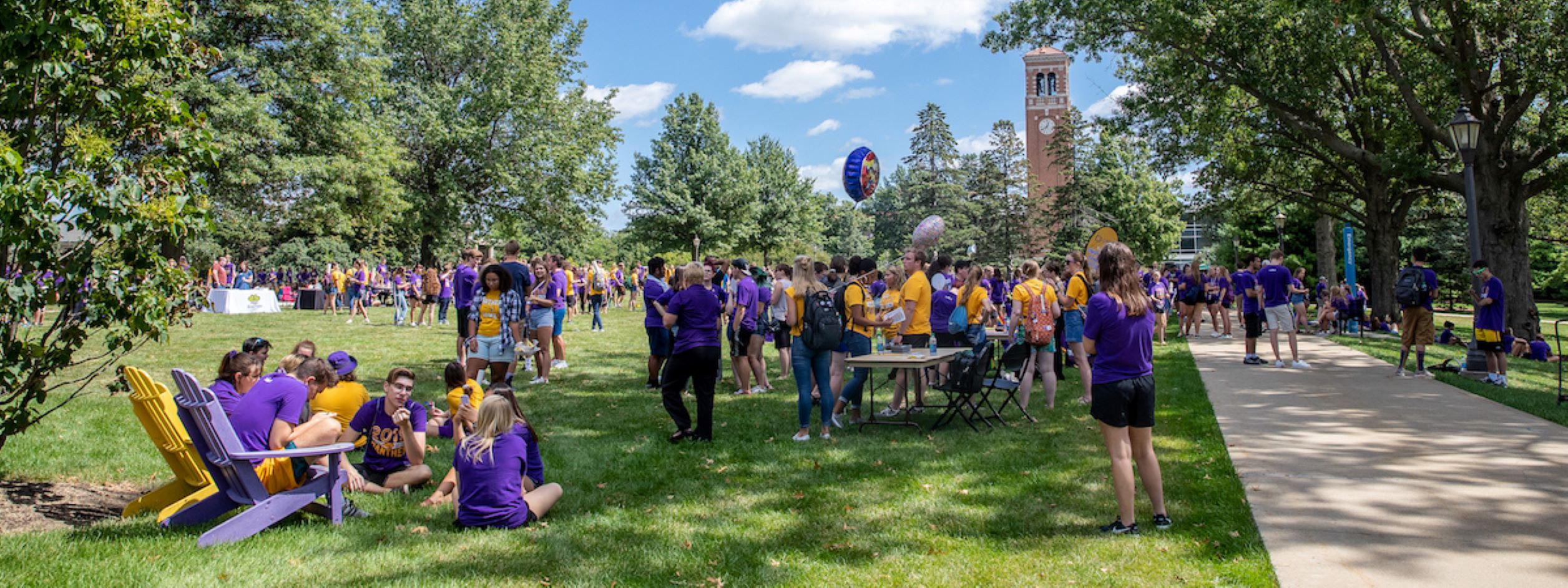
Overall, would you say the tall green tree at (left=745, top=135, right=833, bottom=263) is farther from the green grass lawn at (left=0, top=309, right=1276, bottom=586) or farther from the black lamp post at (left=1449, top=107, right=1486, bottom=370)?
the green grass lawn at (left=0, top=309, right=1276, bottom=586)

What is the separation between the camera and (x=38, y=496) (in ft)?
18.9

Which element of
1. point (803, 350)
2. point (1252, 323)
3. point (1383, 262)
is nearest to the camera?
point (803, 350)

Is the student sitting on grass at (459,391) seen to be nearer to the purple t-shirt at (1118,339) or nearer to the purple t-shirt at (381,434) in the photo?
the purple t-shirt at (381,434)

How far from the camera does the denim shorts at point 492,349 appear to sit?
9.07m

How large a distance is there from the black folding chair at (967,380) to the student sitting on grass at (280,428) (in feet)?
16.5

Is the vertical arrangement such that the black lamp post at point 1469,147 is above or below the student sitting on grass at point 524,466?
above

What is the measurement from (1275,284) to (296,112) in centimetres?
2734

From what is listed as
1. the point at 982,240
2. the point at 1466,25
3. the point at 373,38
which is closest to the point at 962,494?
the point at 1466,25

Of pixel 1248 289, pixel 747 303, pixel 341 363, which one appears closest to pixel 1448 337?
pixel 1248 289

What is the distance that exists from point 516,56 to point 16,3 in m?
35.1

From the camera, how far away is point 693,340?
24.8 ft

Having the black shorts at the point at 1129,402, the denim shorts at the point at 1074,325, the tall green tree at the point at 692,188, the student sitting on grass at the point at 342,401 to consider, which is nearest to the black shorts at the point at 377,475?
the student sitting on grass at the point at 342,401

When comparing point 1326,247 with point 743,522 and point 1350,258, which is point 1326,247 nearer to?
point 1350,258

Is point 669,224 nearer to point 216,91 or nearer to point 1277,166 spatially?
point 216,91
